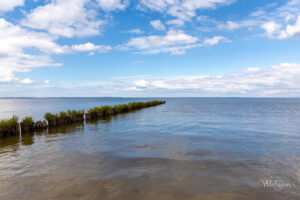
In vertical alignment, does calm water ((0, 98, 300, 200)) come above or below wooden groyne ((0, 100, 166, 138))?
below

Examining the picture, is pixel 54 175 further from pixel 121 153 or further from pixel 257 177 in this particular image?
pixel 257 177

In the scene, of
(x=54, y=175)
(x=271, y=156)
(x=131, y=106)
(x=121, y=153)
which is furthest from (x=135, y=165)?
(x=131, y=106)

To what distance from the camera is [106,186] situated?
5.76 m

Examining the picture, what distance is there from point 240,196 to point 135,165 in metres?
4.24
